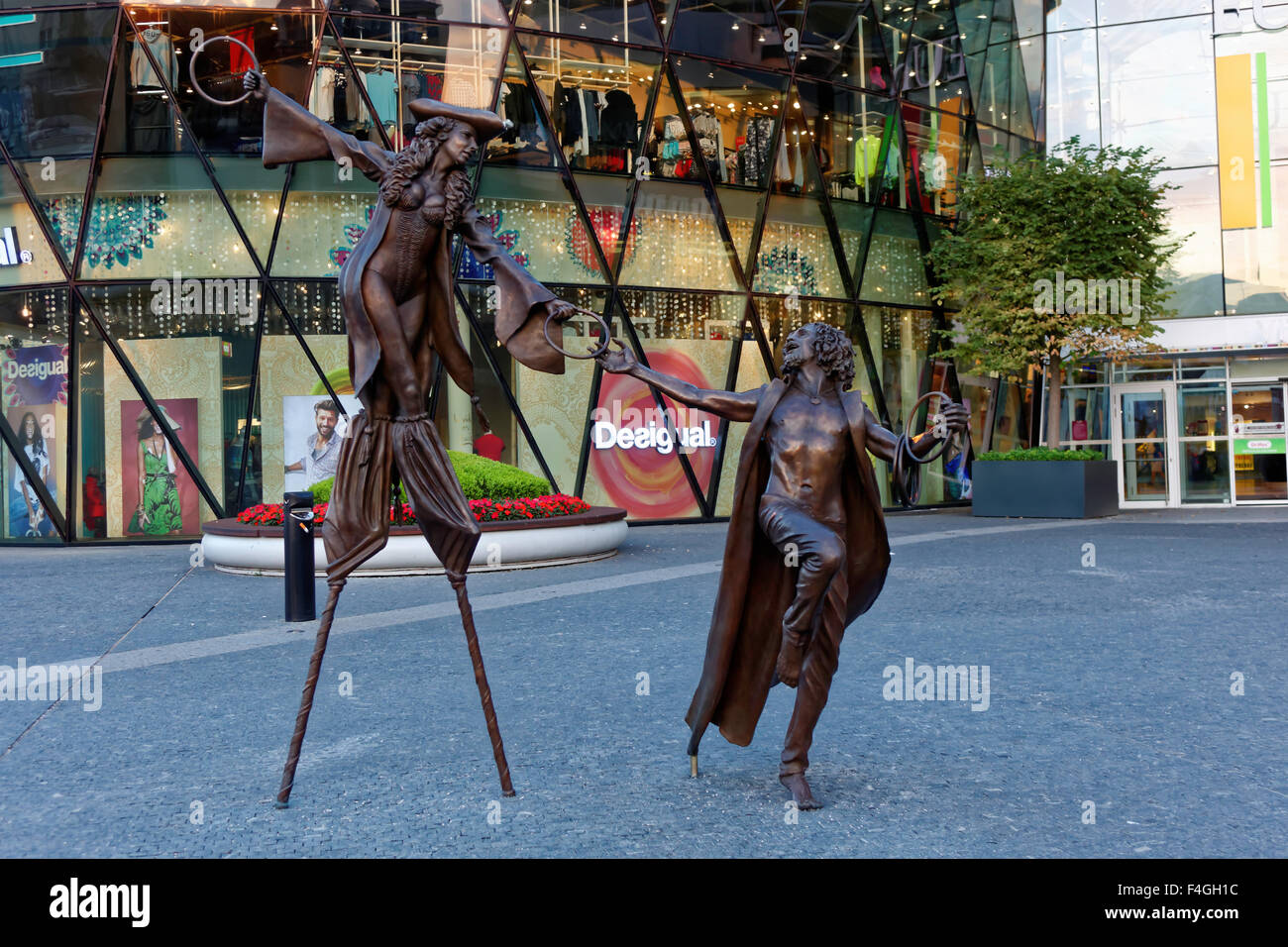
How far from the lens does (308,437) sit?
55.4ft

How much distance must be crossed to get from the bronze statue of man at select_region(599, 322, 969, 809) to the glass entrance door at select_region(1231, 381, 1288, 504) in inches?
876

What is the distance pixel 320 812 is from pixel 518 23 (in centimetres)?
1642

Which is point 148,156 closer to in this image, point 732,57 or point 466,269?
point 466,269

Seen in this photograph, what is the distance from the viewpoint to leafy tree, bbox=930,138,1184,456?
65.0 feet

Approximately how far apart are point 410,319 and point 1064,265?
58.5 ft

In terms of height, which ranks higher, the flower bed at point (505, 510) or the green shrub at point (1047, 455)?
the green shrub at point (1047, 455)

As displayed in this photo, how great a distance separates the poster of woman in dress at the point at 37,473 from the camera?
1684cm

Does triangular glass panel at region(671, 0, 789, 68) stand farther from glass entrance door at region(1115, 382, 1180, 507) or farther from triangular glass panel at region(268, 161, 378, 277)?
glass entrance door at region(1115, 382, 1180, 507)

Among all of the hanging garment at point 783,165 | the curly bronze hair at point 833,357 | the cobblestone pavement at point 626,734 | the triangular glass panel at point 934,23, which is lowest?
the cobblestone pavement at point 626,734

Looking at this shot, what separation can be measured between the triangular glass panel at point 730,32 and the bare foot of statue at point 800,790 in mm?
17048

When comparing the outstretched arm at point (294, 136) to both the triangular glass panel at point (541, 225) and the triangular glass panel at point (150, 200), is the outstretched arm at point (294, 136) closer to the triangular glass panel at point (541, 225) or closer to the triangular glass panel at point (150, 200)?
the triangular glass panel at point (150, 200)

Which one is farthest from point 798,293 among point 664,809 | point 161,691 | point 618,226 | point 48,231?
point 664,809

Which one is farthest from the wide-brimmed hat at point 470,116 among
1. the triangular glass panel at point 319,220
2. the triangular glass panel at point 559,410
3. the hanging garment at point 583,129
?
the hanging garment at point 583,129

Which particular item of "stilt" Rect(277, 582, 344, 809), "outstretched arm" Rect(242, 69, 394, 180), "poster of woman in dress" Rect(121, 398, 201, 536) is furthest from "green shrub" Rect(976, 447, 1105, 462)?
"stilt" Rect(277, 582, 344, 809)
